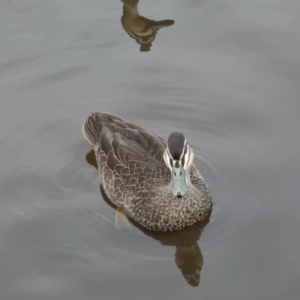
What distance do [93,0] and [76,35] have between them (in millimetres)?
1118

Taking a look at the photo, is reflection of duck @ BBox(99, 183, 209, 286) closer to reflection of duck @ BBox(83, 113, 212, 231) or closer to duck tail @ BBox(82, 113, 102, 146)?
reflection of duck @ BBox(83, 113, 212, 231)

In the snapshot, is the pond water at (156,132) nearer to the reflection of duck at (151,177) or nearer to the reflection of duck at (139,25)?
the reflection of duck at (139,25)

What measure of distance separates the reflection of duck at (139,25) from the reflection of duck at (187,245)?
432 centimetres

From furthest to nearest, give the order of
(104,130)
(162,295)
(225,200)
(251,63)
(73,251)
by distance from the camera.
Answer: (251,63), (104,130), (225,200), (73,251), (162,295)

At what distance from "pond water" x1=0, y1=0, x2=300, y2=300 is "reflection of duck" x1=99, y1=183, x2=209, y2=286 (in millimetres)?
14

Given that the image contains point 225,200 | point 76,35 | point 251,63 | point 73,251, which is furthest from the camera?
point 76,35

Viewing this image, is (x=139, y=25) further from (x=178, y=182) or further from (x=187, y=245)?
(x=187, y=245)

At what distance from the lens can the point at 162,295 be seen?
791 cm

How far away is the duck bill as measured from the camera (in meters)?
8.51

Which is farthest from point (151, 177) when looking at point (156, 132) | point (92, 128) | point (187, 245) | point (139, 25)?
point (139, 25)

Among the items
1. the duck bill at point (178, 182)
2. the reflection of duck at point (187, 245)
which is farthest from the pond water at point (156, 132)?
the duck bill at point (178, 182)

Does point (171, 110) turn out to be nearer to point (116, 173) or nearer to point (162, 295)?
point (116, 173)

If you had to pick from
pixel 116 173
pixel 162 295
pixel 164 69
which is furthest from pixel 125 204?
pixel 164 69

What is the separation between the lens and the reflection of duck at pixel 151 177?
8625 mm
